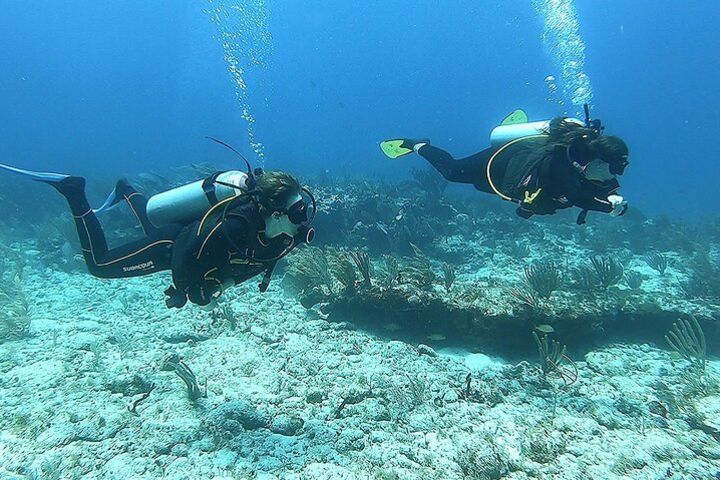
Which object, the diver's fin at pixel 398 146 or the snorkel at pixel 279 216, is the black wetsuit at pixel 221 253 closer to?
the snorkel at pixel 279 216

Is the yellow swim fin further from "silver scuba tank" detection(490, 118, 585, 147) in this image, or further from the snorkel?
the snorkel

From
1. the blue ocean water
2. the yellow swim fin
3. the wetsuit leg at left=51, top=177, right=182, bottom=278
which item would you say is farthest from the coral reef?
the blue ocean water

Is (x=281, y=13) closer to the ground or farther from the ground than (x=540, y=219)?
farther from the ground

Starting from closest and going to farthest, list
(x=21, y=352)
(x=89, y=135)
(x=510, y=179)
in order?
(x=510, y=179)
(x=21, y=352)
(x=89, y=135)

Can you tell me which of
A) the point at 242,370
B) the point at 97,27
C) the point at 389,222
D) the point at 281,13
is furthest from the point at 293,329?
the point at 97,27

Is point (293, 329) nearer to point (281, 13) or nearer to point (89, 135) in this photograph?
point (89, 135)

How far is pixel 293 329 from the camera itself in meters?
6.70

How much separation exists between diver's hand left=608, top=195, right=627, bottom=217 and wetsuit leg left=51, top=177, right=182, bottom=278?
5.00 meters

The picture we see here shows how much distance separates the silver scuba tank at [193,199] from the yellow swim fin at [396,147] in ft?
13.3

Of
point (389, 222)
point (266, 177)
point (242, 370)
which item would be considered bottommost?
point (242, 370)

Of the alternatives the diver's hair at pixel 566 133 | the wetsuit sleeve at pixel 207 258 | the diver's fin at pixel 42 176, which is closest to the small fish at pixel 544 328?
the diver's hair at pixel 566 133

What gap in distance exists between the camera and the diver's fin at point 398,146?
757cm

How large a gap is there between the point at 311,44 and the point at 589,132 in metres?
139

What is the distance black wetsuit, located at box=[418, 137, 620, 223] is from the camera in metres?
4.33
